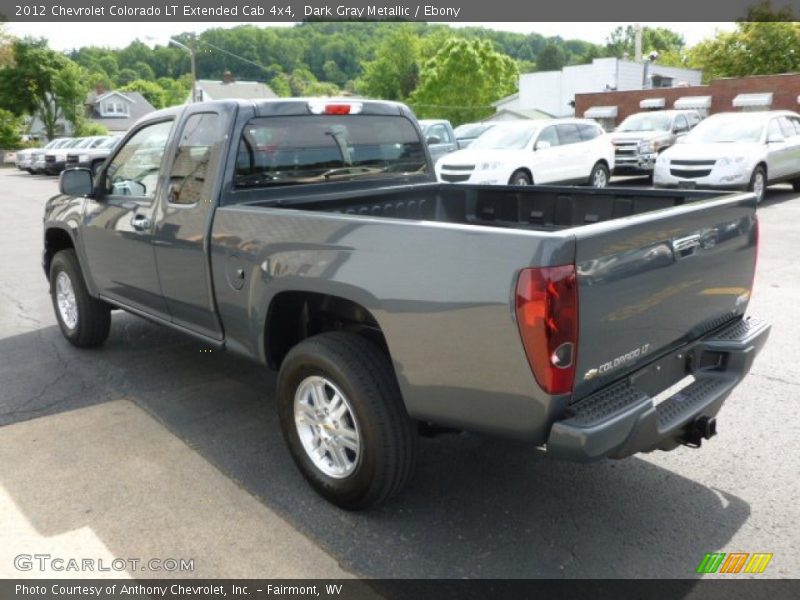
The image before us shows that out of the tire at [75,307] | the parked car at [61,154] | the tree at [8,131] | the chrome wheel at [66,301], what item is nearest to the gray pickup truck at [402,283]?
the tire at [75,307]

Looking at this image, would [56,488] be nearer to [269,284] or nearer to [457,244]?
[269,284]

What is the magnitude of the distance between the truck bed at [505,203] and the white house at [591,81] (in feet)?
132

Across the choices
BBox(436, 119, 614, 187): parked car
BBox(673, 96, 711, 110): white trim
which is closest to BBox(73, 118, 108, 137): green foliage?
BBox(673, 96, 711, 110): white trim

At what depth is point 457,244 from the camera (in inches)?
102

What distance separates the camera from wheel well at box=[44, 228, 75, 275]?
5.66 m

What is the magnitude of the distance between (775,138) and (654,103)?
850 inches

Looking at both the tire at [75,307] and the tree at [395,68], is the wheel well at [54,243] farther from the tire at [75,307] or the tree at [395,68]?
the tree at [395,68]

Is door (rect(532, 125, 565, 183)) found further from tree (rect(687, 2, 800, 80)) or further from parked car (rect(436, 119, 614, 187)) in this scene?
tree (rect(687, 2, 800, 80))

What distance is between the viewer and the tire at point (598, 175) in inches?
594

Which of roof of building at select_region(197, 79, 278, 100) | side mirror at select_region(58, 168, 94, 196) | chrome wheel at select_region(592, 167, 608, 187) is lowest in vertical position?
chrome wheel at select_region(592, 167, 608, 187)

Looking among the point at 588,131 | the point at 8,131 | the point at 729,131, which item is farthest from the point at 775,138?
the point at 8,131

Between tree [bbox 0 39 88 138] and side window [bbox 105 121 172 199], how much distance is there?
51.2 meters

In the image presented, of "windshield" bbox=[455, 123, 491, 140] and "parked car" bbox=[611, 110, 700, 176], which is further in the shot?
"windshield" bbox=[455, 123, 491, 140]

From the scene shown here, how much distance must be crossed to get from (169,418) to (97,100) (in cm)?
8543
